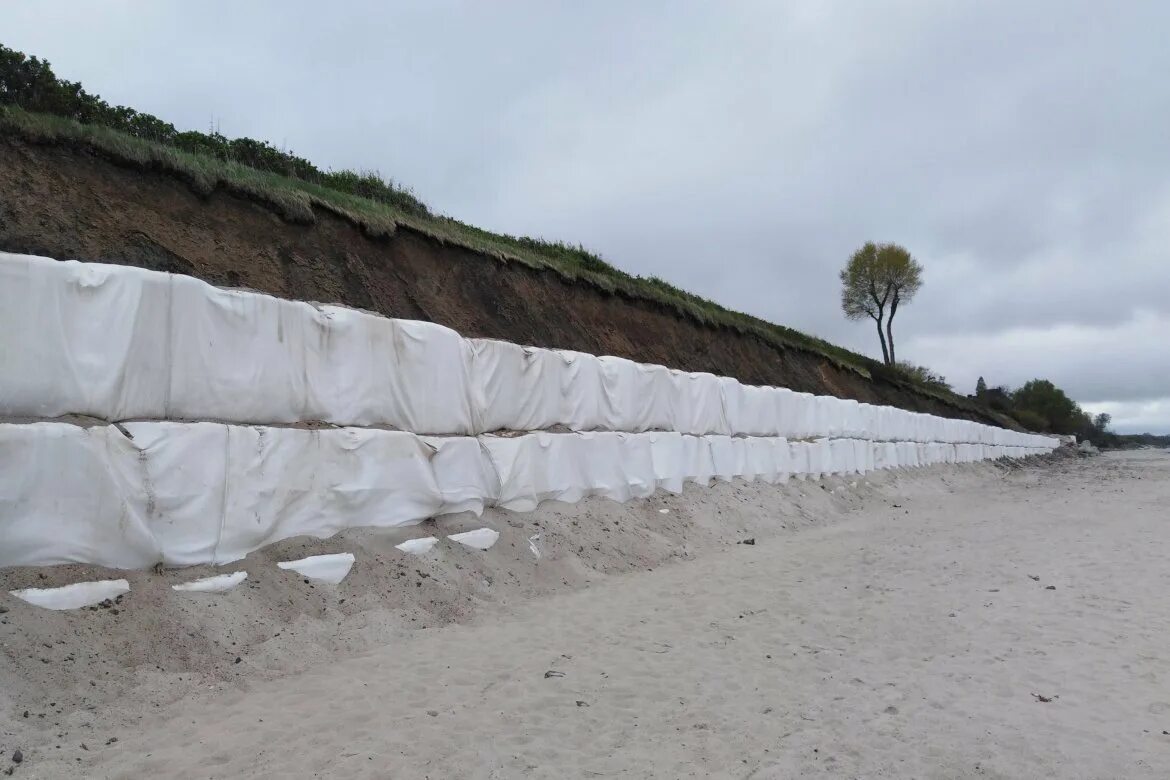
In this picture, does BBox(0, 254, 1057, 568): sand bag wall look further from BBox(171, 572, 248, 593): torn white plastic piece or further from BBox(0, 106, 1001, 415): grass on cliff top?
BBox(0, 106, 1001, 415): grass on cliff top

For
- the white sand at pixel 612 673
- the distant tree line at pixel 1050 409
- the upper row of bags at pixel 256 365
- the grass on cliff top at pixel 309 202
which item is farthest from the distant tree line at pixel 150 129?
the distant tree line at pixel 1050 409

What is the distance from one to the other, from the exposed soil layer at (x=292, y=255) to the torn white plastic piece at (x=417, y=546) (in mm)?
5368

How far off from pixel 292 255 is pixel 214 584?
6.97m

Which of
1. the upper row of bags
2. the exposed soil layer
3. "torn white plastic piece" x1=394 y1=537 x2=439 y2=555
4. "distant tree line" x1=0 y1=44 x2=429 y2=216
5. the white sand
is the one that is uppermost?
"distant tree line" x1=0 y1=44 x2=429 y2=216

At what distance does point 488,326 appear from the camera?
45.3 feet

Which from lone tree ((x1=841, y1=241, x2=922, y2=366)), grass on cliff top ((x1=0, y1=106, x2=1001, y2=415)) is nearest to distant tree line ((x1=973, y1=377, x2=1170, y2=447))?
lone tree ((x1=841, y1=241, x2=922, y2=366))

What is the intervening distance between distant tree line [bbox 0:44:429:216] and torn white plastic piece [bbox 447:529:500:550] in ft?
27.3

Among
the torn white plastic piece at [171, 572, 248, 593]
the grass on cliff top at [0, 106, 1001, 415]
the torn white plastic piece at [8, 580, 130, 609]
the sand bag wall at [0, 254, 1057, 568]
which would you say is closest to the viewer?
the torn white plastic piece at [8, 580, 130, 609]

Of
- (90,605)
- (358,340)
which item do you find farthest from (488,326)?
(90,605)

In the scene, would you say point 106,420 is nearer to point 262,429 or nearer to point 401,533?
point 262,429

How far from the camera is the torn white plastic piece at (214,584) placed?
5.02 metres

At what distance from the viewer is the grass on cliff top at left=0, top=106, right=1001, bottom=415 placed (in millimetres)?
9320

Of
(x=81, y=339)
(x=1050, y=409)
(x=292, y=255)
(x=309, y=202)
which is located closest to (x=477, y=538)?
(x=81, y=339)

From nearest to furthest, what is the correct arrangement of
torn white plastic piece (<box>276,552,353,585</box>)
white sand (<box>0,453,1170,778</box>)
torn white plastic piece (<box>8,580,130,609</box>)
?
1. white sand (<box>0,453,1170,778</box>)
2. torn white plastic piece (<box>8,580,130,609</box>)
3. torn white plastic piece (<box>276,552,353,585</box>)
